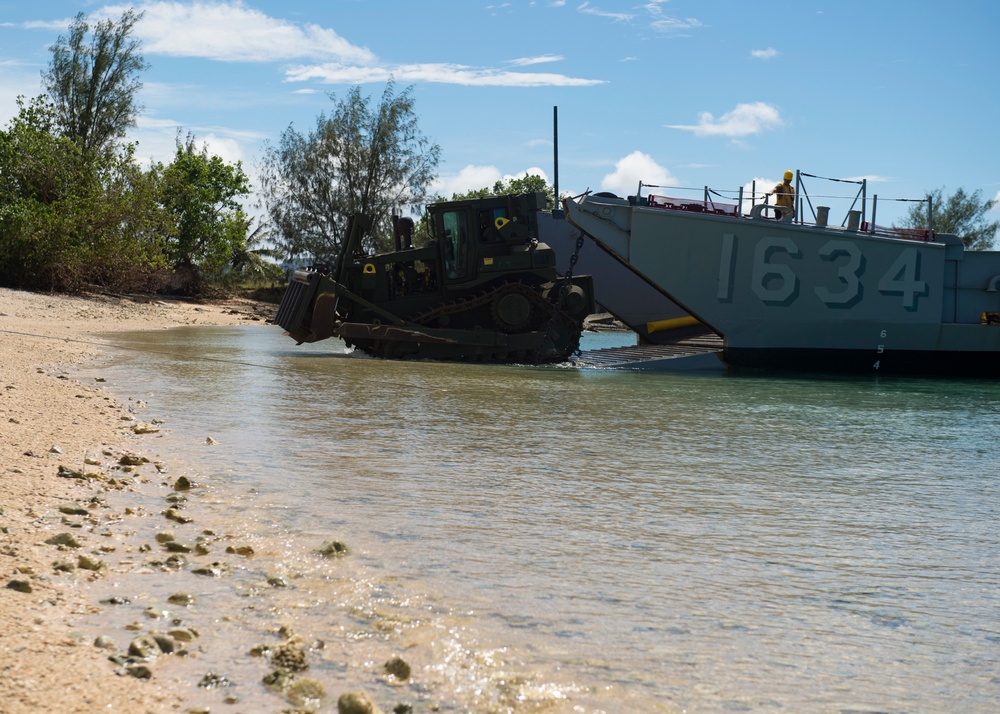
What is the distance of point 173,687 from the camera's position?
302 centimetres

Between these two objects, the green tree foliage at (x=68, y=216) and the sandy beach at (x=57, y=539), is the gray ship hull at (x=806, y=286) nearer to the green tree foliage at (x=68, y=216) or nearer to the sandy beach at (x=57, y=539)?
the sandy beach at (x=57, y=539)

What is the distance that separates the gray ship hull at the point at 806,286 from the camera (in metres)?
18.3

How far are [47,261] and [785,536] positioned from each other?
2904 cm

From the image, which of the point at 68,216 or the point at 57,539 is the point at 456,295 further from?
the point at 68,216

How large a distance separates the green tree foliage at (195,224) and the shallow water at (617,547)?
31841mm

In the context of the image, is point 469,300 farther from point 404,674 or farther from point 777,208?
point 404,674

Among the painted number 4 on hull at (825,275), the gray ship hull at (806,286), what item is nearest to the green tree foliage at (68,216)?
the gray ship hull at (806,286)

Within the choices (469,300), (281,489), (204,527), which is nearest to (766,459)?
(281,489)

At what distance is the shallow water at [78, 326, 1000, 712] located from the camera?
3371 mm

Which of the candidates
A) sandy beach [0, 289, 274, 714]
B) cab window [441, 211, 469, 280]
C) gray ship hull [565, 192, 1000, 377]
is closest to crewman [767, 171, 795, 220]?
gray ship hull [565, 192, 1000, 377]

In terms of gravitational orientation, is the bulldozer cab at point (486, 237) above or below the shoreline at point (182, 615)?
above

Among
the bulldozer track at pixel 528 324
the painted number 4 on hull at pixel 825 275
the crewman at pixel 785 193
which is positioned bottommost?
the bulldozer track at pixel 528 324

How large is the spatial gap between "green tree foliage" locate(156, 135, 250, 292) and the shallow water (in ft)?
104

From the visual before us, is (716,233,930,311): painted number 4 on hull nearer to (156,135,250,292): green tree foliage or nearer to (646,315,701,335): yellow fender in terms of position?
(646,315,701,335): yellow fender
